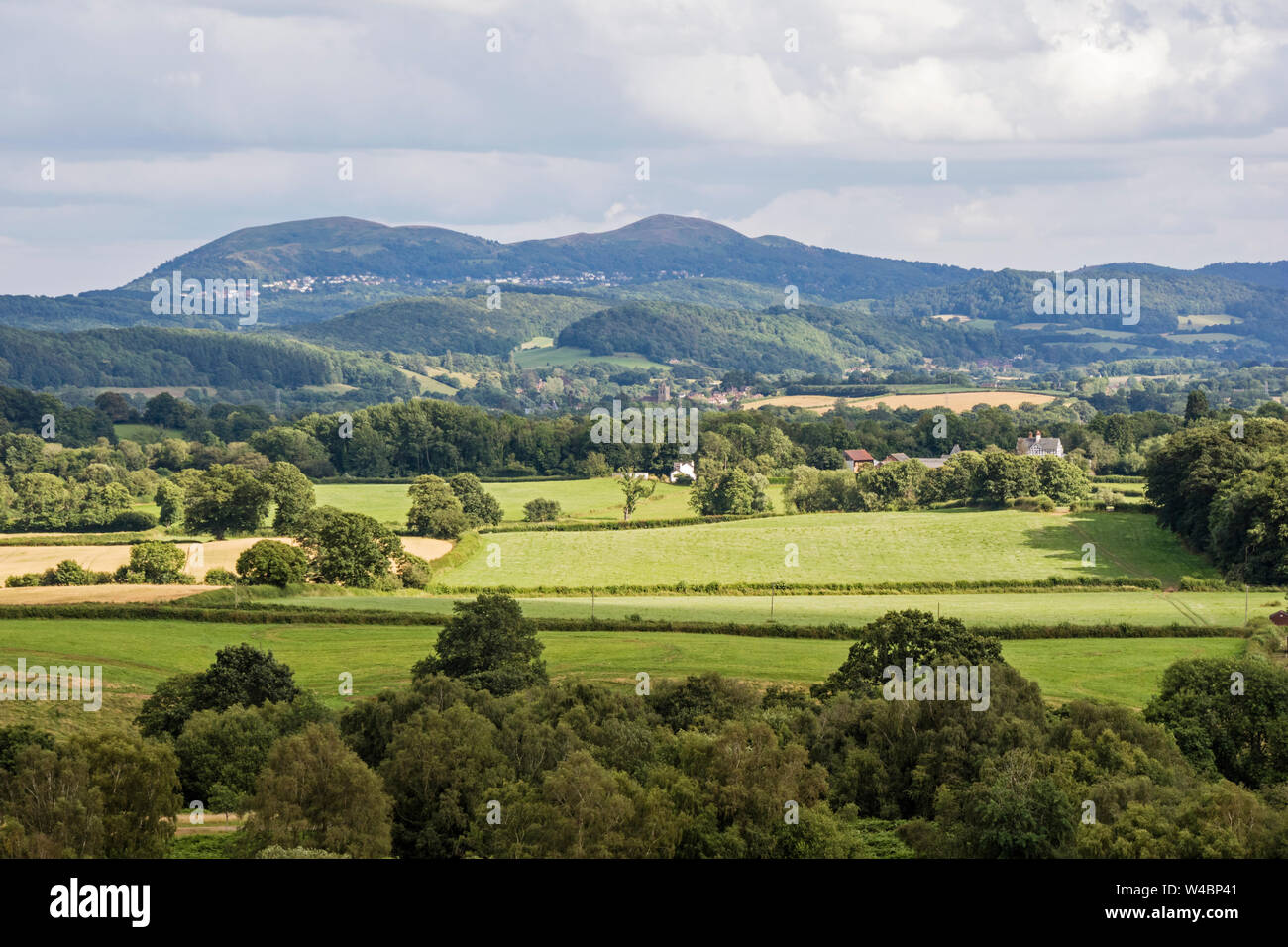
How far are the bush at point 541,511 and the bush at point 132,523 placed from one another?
3352 cm

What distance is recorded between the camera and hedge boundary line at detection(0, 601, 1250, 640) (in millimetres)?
59938

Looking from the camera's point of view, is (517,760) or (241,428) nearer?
(517,760)

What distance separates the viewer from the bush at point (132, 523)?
109750mm

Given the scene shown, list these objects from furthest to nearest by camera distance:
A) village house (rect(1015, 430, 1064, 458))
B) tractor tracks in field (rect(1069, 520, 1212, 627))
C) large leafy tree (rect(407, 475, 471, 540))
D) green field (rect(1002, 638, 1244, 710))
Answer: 1. village house (rect(1015, 430, 1064, 458))
2. large leafy tree (rect(407, 475, 471, 540))
3. tractor tracks in field (rect(1069, 520, 1212, 627))
4. green field (rect(1002, 638, 1244, 710))

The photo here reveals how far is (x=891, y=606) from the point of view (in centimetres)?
6869

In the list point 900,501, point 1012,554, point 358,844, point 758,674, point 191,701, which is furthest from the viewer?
point 900,501

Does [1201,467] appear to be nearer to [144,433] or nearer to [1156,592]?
[1156,592]

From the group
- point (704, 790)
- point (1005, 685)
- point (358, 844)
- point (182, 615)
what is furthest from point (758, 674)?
point (182, 615)

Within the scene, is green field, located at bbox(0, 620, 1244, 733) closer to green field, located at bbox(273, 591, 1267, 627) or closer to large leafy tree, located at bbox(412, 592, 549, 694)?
large leafy tree, located at bbox(412, 592, 549, 694)

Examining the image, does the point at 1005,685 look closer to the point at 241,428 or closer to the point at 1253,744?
the point at 1253,744

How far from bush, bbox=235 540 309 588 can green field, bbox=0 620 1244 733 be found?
8.71m

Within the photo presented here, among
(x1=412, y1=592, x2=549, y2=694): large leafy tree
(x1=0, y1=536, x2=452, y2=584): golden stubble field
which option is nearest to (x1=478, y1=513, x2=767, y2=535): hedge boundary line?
(x1=0, y1=536, x2=452, y2=584): golden stubble field

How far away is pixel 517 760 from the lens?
34.8 metres
